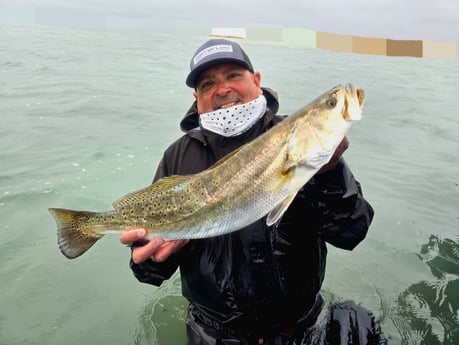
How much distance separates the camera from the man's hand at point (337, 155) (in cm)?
278

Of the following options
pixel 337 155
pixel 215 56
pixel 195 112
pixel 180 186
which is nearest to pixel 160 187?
pixel 180 186

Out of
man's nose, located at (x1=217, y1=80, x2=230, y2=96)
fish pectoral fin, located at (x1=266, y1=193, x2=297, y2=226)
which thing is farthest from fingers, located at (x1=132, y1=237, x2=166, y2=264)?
man's nose, located at (x1=217, y1=80, x2=230, y2=96)

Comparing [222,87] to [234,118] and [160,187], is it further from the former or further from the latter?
[160,187]

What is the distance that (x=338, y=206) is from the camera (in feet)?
10.1

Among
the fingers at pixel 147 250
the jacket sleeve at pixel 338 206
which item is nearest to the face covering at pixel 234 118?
the jacket sleeve at pixel 338 206

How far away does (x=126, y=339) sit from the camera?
5031 millimetres

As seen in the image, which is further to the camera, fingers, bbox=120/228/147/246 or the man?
the man

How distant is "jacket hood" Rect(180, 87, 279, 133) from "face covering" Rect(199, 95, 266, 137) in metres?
0.29

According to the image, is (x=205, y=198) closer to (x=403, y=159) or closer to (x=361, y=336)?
(x=361, y=336)

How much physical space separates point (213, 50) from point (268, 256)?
1691mm

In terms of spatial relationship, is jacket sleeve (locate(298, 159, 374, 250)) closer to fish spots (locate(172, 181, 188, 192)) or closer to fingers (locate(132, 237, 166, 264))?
fish spots (locate(172, 181, 188, 192))

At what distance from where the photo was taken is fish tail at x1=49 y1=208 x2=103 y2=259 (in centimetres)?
324

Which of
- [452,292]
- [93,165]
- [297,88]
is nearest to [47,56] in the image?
[297,88]

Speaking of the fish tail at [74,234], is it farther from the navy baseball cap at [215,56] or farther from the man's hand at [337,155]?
the man's hand at [337,155]
